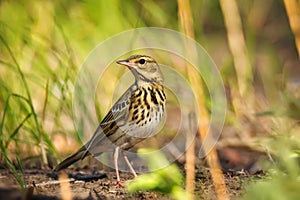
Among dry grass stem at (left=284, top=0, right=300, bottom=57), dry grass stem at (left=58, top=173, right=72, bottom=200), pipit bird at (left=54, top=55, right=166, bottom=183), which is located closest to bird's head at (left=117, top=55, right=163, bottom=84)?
pipit bird at (left=54, top=55, right=166, bottom=183)

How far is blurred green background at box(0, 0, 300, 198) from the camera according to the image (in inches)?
200

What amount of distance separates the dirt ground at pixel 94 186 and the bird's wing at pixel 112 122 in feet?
0.68

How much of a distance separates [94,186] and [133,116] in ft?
1.89

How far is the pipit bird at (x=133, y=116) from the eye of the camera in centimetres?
459

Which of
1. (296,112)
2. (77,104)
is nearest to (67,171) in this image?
(77,104)

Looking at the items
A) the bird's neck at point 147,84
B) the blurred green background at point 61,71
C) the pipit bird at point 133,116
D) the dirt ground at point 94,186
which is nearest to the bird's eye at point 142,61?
the pipit bird at point 133,116

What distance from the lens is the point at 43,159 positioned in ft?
16.4

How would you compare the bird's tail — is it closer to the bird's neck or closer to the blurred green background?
the blurred green background

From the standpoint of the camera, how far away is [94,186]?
4195mm

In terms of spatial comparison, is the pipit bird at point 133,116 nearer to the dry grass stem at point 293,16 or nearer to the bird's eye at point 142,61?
the bird's eye at point 142,61

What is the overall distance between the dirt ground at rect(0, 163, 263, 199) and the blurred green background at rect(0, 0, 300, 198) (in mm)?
316

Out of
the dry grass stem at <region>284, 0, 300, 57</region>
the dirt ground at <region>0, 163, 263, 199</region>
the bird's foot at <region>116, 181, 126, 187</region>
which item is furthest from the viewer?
the dry grass stem at <region>284, 0, 300, 57</region>

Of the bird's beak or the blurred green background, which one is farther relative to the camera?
the blurred green background

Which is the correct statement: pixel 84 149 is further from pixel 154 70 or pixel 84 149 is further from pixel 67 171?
pixel 154 70
